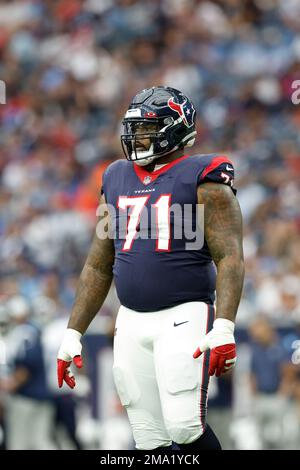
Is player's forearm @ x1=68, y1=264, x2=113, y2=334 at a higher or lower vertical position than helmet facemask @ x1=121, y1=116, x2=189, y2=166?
lower

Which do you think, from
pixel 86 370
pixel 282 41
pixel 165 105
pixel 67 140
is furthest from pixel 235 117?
pixel 165 105

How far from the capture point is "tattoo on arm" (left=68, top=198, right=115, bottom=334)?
15.6 feet

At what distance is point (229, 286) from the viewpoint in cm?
433

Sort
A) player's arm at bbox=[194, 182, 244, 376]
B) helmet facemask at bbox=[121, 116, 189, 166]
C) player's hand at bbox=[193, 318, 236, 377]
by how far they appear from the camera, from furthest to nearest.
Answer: helmet facemask at bbox=[121, 116, 189, 166] → player's arm at bbox=[194, 182, 244, 376] → player's hand at bbox=[193, 318, 236, 377]

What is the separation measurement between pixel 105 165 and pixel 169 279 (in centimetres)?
657

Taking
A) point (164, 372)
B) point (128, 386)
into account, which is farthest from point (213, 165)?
point (128, 386)

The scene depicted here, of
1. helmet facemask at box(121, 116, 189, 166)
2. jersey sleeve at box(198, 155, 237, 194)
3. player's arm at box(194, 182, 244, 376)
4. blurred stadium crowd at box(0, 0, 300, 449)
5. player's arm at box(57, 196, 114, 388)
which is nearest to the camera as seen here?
player's arm at box(194, 182, 244, 376)

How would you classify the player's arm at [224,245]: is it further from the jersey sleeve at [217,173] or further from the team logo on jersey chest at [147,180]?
the team logo on jersey chest at [147,180]

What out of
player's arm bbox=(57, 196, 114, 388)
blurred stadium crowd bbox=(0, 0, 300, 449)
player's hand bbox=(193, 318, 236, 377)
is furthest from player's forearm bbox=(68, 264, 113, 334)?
blurred stadium crowd bbox=(0, 0, 300, 449)

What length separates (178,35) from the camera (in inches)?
474

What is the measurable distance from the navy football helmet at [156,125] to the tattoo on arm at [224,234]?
0.30 metres

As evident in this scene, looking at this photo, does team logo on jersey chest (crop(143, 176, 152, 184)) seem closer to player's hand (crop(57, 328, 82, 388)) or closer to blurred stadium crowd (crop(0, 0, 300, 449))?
player's hand (crop(57, 328, 82, 388))
